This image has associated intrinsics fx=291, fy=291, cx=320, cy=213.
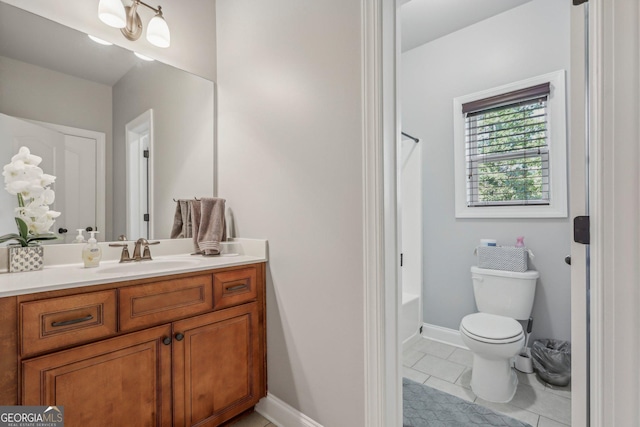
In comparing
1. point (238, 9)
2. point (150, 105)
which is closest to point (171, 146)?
point (150, 105)

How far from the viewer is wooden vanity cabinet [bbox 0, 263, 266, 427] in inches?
37.9

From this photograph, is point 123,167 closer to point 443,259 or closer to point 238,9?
point 238,9

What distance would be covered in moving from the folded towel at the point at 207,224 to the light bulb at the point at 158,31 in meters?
0.91

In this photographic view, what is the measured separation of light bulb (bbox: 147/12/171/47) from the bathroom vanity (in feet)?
4.07

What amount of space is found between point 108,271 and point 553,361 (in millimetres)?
2581

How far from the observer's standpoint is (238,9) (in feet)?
5.97

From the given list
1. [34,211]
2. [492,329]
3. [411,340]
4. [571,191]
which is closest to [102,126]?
[34,211]

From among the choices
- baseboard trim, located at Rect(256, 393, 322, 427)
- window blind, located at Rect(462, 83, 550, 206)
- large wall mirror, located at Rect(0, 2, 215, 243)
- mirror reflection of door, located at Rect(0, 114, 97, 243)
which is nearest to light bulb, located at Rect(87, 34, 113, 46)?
large wall mirror, located at Rect(0, 2, 215, 243)

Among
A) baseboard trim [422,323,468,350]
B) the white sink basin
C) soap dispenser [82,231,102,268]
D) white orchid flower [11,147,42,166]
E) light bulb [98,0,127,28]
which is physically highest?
light bulb [98,0,127,28]

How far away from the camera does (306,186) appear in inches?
56.4

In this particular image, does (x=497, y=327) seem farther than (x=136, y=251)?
Yes

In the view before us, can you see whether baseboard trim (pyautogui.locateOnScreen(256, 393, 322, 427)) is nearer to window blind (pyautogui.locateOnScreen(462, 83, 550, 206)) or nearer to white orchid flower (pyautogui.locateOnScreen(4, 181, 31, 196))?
white orchid flower (pyautogui.locateOnScreen(4, 181, 31, 196))

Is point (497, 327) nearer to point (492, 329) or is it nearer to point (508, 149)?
point (492, 329)

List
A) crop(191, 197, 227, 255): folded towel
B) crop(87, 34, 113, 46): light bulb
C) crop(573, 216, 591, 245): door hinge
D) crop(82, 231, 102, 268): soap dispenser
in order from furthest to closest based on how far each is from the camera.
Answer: crop(191, 197, 227, 255): folded towel, crop(87, 34, 113, 46): light bulb, crop(82, 231, 102, 268): soap dispenser, crop(573, 216, 591, 245): door hinge
